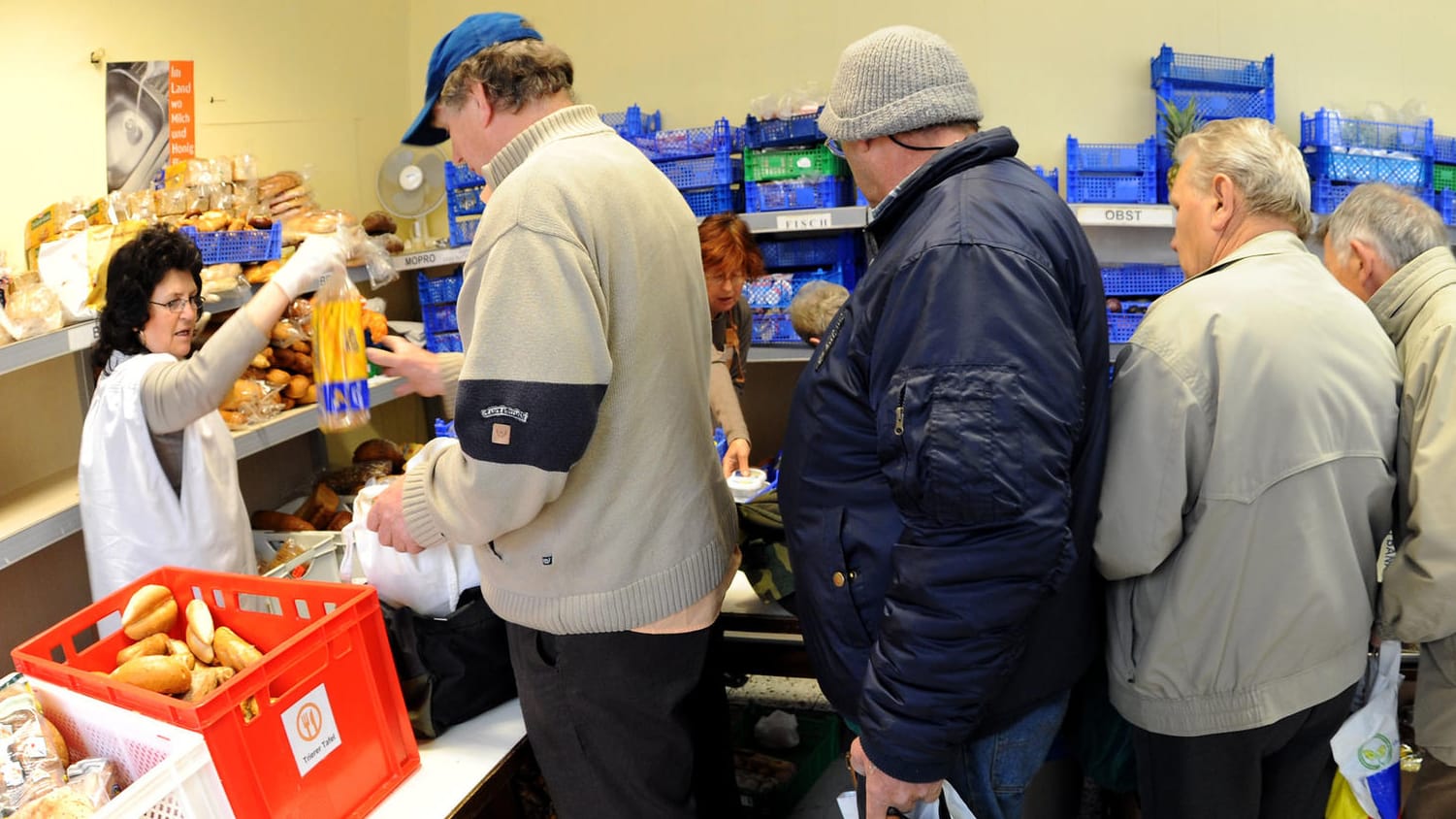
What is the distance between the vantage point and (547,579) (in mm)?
1664

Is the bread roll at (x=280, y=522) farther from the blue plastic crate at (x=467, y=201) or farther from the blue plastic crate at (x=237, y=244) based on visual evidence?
the blue plastic crate at (x=467, y=201)

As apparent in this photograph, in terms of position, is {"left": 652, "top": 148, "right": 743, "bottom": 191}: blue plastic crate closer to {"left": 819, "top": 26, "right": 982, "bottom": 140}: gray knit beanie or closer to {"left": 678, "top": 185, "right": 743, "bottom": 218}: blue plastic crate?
{"left": 678, "top": 185, "right": 743, "bottom": 218}: blue plastic crate

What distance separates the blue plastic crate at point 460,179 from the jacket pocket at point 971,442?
11.0ft

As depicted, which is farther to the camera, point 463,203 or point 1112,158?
point 463,203

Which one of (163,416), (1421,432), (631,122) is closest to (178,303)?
(163,416)

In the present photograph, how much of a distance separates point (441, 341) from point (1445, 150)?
4157 millimetres

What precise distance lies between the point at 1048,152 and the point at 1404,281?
7.99 feet

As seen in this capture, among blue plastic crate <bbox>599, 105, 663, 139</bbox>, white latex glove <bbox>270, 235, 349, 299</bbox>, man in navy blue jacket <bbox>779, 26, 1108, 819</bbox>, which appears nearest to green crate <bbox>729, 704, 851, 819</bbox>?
man in navy blue jacket <bbox>779, 26, 1108, 819</bbox>

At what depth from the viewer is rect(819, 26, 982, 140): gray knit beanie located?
1397 mm

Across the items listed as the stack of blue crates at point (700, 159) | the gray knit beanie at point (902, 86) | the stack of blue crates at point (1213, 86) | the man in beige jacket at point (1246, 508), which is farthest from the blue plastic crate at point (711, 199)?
the gray knit beanie at point (902, 86)

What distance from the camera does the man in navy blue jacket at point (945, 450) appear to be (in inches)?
48.0

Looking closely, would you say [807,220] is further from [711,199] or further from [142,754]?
[142,754]

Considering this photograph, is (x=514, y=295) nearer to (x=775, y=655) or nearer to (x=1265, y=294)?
(x=1265, y=294)

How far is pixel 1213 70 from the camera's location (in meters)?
3.91
